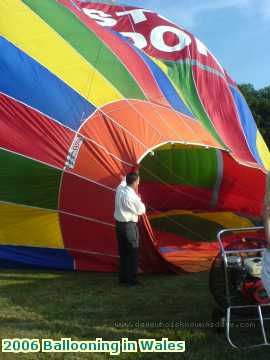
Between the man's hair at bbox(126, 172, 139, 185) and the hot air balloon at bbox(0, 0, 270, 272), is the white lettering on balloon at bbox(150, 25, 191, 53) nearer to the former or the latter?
the hot air balloon at bbox(0, 0, 270, 272)

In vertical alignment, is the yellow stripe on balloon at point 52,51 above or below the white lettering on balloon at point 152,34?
below

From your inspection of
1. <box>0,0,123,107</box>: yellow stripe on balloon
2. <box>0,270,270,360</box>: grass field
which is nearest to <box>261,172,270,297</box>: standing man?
<box>0,270,270,360</box>: grass field

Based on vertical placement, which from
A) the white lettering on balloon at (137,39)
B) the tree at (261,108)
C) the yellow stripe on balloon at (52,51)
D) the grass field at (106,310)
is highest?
the tree at (261,108)

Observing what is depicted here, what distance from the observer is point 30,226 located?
619 cm

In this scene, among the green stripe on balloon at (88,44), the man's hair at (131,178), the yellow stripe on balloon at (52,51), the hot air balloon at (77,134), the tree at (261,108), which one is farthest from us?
the tree at (261,108)

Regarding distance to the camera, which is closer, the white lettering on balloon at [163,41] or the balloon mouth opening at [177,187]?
the balloon mouth opening at [177,187]

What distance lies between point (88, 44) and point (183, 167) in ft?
10.0

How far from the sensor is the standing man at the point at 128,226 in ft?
18.2

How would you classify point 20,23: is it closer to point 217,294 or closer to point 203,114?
point 203,114

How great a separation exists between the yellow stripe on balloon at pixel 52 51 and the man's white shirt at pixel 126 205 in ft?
4.47

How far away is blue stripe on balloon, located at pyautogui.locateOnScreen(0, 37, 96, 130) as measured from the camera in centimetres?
617

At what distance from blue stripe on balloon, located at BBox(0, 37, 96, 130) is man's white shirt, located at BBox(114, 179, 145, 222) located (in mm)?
1077

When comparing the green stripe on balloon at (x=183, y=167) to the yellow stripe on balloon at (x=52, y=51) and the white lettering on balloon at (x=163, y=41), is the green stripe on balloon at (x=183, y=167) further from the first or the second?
the yellow stripe on balloon at (x=52, y=51)

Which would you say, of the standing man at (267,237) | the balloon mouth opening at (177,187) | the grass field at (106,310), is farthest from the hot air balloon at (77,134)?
the standing man at (267,237)
